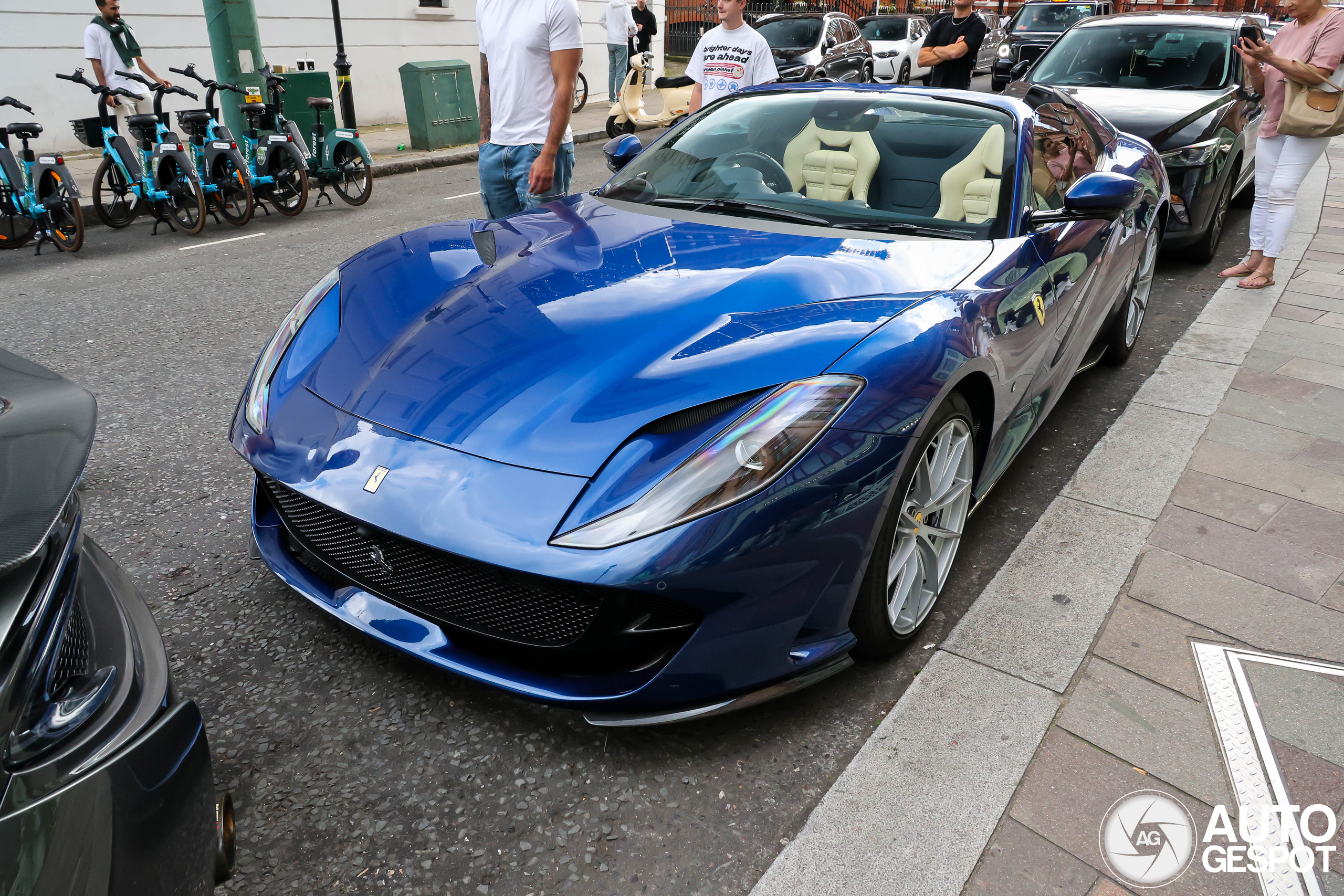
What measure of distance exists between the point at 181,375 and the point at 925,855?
13.1ft

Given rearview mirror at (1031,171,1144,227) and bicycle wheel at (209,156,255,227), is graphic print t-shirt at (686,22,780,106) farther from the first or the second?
bicycle wheel at (209,156,255,227)

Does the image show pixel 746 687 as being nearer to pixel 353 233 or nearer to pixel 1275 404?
pixel 1275 404

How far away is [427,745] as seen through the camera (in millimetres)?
2076

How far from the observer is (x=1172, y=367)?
448 cm

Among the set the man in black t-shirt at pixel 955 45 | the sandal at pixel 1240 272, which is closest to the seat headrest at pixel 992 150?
the sandal at pixel 1240 272

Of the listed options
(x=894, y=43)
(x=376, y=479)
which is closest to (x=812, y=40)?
(x=894, y=43)

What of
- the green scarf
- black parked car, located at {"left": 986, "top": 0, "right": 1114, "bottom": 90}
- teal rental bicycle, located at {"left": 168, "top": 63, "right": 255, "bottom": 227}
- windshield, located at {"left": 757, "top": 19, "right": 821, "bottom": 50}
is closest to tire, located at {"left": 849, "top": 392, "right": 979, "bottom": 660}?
teal rental bicycle, located at {"left": 168, "top": 63, "right": 255, "bottom": 227}

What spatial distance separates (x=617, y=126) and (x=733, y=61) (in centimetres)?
833

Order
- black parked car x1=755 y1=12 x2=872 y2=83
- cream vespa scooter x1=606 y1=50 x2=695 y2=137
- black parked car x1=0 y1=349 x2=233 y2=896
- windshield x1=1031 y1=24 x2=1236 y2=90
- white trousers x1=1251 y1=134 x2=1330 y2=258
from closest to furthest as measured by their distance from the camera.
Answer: black parked car x1=0 y1=349 x2=233 y2=896 < white trousers x1=1251 y1=134 x2=1330 y2=258 < windshield x1=1031 y1=24 x2=1236 y2=90 < cream vespa scooter x1=606 y1=50 x2=695 y2=137 < black parked car x1=755 y1=12 x2=872 y2=83

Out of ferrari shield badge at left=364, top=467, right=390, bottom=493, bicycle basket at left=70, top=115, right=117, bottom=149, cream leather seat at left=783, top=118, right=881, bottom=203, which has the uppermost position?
bicycle basket at left=70, top=115, right=117, bottom=149

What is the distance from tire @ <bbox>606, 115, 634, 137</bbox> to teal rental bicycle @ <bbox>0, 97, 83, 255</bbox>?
8.42 metres

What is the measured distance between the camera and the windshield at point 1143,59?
22.4ft

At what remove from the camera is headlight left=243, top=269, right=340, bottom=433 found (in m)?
2.35

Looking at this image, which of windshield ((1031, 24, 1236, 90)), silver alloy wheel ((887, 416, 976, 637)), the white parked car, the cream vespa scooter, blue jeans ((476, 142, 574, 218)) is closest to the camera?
silver alloy wheel ((887, 416, 976, 637))
